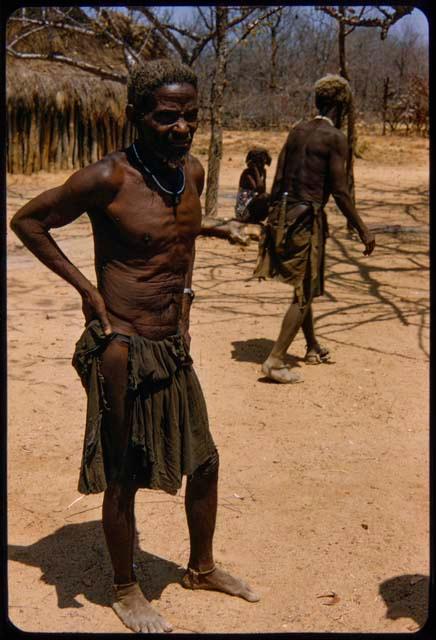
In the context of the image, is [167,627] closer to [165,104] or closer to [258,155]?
[165,104]

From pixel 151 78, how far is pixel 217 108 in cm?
734

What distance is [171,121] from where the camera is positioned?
266 cm

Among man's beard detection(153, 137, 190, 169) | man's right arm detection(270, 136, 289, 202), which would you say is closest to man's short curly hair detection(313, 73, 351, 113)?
man's right arm detection(270, 136, 289, 202)

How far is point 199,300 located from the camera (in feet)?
23.5

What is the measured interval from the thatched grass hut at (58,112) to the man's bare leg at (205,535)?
1187cm

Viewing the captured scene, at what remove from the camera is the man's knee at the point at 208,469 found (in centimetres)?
300

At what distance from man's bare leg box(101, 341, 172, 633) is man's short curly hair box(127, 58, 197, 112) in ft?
2.31

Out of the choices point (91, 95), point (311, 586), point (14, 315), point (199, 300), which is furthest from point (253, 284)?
point (91, 95)

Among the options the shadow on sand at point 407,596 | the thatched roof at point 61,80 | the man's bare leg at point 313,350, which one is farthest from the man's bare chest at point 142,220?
the thatched roof at point 61,80

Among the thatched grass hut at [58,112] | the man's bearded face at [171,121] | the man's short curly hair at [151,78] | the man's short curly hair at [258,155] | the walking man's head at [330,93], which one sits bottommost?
the man's bearded face at [171,121]

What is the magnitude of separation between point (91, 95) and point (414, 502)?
12.1 metres

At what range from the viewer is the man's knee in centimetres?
300

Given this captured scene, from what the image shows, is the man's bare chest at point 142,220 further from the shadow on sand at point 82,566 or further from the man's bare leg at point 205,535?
the shadow on sand at point 82,566

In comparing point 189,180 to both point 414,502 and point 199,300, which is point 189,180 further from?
point 199,300
